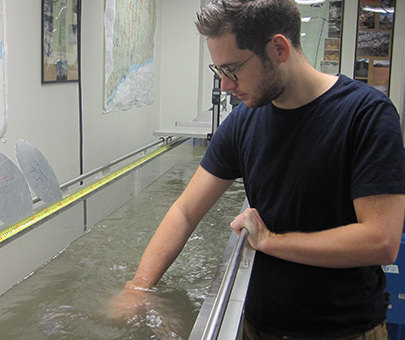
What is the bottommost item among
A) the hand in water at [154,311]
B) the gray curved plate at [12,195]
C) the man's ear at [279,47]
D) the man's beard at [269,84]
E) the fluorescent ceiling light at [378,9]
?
the hand in water at [154,311]

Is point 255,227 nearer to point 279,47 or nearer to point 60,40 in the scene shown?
point 279,47

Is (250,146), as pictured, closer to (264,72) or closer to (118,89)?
(264,72)

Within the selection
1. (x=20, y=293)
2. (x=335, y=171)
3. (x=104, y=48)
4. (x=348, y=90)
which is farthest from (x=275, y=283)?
(x=104, y=48)

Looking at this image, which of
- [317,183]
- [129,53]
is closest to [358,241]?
[317,183]

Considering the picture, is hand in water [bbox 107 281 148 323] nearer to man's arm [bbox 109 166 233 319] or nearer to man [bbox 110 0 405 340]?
man's arm [bbox 109 166 233 319]

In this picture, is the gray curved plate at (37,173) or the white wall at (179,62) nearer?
the gray curved plate at (37,173)

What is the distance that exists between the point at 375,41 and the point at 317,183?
568cm

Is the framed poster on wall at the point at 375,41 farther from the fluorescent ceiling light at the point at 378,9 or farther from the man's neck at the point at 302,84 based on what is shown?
the man's neck at the point at 302,84

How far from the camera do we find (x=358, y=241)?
95 cm

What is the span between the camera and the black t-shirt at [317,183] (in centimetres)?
94

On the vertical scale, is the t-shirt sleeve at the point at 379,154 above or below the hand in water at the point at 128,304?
above

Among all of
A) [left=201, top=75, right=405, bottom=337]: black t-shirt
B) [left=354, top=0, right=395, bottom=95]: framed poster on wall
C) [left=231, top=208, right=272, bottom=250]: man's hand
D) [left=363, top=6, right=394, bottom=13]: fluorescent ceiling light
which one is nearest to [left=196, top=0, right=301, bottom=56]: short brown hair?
[left=201, top=75, right=405, bottom=337]: black t-shirt

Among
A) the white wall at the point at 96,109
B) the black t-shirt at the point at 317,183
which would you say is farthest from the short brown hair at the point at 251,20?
the white wall at the point at 96,109

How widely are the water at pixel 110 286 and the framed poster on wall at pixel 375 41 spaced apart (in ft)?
13.9
